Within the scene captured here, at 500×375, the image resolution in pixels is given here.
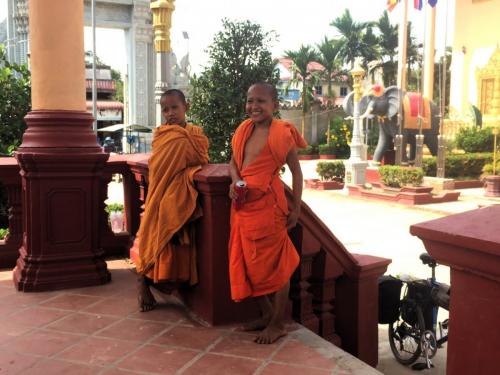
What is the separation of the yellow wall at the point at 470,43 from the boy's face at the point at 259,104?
2491 centimetres

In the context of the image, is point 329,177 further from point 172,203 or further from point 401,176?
Answer: point 172,203

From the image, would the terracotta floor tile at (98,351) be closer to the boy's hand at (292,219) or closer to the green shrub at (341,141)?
the boy's hand at (292,219)

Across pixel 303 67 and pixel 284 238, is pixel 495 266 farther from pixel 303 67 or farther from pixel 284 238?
pixel 303 67

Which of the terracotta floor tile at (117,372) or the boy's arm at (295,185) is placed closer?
the terracotta floor tile at (117,372)

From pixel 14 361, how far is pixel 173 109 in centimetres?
166

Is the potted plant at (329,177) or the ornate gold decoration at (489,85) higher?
the ornate gold decoration at (489,85)

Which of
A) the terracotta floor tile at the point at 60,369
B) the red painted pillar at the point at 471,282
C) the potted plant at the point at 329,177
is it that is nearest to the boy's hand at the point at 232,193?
the terracotta floor tile at the point at 60,369

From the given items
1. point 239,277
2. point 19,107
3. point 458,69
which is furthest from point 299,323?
point 458,69

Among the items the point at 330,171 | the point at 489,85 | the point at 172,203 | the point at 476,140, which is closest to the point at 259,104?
the point at 172,203

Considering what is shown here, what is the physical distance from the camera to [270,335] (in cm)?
293

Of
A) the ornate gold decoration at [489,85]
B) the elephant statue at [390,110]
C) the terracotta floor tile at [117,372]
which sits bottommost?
the terracotta floor tile at [117,372]

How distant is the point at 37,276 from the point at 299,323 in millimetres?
1895

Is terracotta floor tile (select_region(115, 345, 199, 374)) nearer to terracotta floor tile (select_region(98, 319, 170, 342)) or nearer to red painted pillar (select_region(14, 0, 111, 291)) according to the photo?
terracotta floor tile (select_region(98, 319, 170, 342))

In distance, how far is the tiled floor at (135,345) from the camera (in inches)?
103
